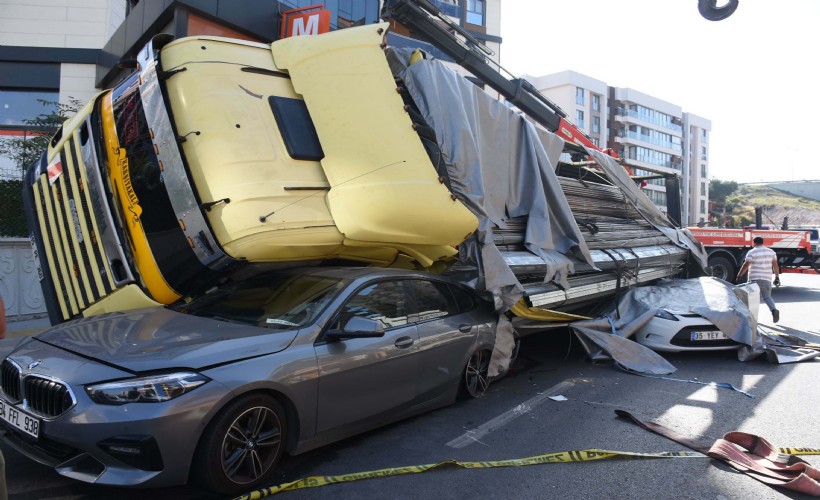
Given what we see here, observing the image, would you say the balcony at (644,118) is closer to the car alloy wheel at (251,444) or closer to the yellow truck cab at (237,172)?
the yellow truck cab at (237,172)

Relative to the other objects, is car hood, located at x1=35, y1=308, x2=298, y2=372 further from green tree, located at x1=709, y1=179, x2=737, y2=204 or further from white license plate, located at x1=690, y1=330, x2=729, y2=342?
green tree, located at x1=709, y1=179, x2=737, y2=204

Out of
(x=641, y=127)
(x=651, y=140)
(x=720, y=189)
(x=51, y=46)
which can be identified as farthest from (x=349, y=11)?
(x=720, y=189)

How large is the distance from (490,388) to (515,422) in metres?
0.96

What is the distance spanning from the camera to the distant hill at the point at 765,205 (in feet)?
276

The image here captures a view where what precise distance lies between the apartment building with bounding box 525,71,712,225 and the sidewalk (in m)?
57.8

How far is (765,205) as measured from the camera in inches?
3425

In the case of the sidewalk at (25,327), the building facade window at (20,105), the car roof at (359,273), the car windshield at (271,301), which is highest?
the building facade window at (20,105)

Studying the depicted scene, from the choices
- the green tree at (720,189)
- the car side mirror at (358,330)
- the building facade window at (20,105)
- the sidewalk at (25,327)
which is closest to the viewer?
the car side mirror at (358,330)

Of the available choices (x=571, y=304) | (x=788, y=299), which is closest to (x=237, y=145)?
(x=571, y=304)

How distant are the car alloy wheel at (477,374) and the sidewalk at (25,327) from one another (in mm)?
6191

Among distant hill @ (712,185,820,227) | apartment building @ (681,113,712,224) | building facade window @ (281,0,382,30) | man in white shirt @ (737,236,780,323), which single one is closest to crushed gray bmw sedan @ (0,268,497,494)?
man in white shirt @ (737,236,780,323)

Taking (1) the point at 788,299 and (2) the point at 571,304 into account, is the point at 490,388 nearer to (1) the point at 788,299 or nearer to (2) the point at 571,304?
(2) the point at 571,304

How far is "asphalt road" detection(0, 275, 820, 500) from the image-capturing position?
3.21 metres

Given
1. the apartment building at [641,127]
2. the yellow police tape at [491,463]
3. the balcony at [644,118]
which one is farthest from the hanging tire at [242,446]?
the balcony at [644,118]
